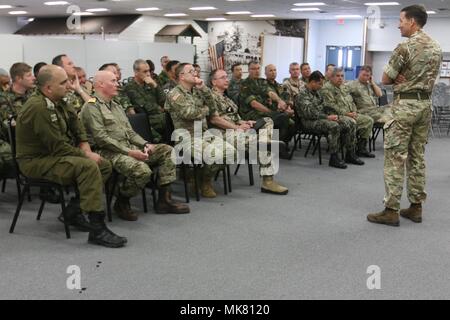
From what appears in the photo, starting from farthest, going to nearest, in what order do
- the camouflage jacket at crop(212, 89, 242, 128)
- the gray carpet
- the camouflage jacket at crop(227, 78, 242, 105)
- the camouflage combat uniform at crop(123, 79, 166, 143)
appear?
1. the camouflage jacket at crop(227, 78, 242, 105)
2. the camouflage combat uniform at crop(123, 79, 166, 143)
3. the camouflage jacket at crop(212, 89, 242, 128)
4. the gray carpet

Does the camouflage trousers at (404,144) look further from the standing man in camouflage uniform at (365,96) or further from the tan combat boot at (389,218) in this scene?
the standing man in camouflage uniform at (365,96)

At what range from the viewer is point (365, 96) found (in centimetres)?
752

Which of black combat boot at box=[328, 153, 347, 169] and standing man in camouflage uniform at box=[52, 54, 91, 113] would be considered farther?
black combat boot at box=[328, 153, 347, 169]

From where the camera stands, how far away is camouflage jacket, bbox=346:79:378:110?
751 centimetres

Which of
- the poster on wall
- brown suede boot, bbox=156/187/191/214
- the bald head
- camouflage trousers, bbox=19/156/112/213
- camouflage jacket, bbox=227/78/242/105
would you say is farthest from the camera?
the poster on wall

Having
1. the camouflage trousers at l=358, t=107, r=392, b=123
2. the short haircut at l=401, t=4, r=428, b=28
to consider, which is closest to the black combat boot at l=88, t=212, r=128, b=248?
the short haircut at l=401, t=4, r=428, b=28

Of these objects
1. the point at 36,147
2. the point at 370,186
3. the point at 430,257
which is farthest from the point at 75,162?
the point at 370,186

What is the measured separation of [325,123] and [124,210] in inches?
127

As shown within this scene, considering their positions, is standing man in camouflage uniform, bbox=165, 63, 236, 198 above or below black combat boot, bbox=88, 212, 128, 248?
above

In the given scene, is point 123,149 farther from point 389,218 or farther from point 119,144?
point 389,218

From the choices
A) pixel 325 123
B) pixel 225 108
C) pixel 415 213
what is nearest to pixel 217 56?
pixel 325 123

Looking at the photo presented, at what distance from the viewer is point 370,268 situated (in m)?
3.27

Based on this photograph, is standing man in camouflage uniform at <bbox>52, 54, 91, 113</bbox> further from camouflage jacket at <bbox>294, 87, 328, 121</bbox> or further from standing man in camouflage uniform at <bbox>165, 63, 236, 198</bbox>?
camouflage jacket at <bbox>294, 87, 328, 121</bbox>

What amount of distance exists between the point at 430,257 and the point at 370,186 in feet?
6.73
